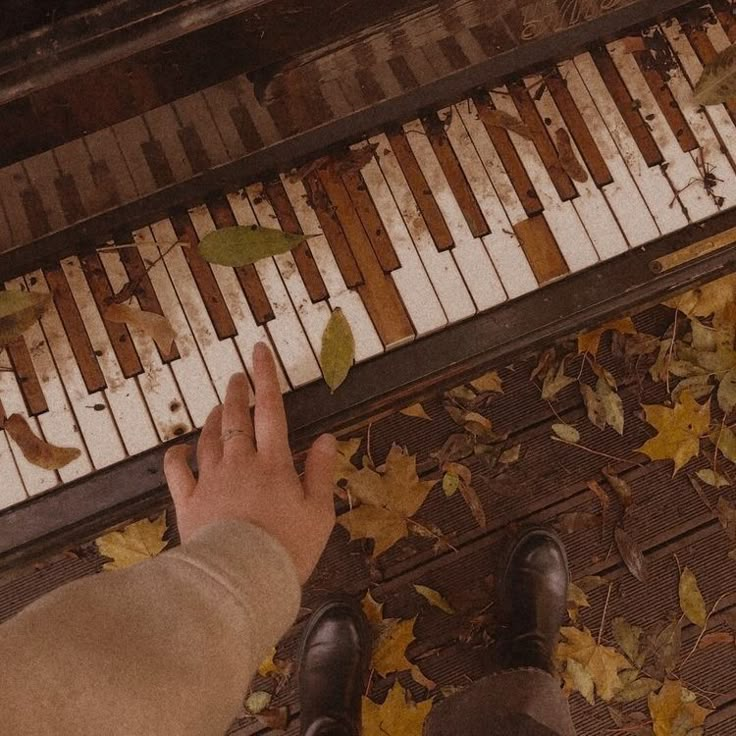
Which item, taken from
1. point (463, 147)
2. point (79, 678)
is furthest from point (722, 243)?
point (79, 678)

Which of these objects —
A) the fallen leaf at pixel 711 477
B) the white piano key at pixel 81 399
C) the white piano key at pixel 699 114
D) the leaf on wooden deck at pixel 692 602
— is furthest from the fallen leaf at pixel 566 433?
the white piano key at pixel 81 399

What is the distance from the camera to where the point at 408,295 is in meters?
1.45

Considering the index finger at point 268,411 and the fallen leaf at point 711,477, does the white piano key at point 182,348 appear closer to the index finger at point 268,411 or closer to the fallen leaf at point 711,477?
the index finger at point 268,411

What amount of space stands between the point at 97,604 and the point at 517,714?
134 cm

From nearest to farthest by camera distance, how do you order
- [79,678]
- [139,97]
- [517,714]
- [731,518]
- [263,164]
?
[79,678]
[139,97]
[263,164]
[517,714]
[731,518]

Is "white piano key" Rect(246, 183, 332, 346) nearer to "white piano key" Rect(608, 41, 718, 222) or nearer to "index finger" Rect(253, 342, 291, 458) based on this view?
"index finger" Rect(253, 342, 291, 458)

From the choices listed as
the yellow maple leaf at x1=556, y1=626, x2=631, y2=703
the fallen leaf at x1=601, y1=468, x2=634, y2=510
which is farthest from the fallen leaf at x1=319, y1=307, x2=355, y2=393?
the yellow maple leaf at x1=556, y1=626, x2=631, y2=703

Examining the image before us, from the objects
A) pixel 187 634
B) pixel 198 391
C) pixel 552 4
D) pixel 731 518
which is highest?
pixel 552 4

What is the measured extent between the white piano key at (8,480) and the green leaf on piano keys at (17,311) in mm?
194

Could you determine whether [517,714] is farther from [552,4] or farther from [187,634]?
[552,4]

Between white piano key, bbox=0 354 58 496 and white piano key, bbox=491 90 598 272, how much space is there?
3.45 feet

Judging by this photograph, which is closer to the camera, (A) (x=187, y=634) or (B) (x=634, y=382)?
(A) (x=187, y=634)

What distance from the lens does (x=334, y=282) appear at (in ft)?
4.78

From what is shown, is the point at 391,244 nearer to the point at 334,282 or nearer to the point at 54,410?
the point at 334,282
